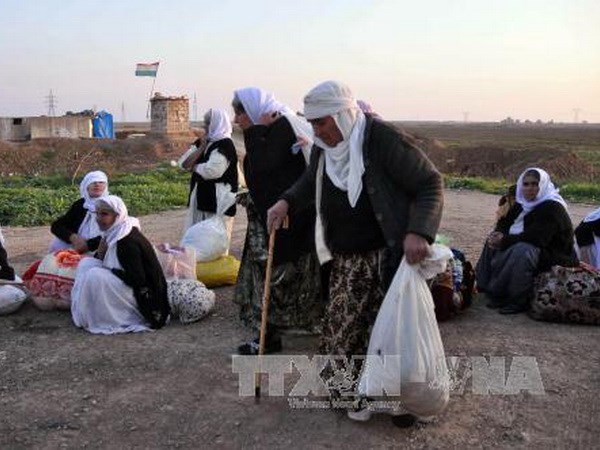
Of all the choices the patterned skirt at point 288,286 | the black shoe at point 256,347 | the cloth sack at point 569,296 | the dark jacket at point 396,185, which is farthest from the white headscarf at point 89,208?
the cloth sack at point 569,296

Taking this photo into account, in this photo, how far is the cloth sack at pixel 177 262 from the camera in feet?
20.5

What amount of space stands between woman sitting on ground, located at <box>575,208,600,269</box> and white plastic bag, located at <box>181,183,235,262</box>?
3.30 m

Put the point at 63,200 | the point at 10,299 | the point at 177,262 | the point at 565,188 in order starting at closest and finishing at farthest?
1. the point at 10,299
2. the point at 177,262
3. the point at 63,200
4. the point at 565,188

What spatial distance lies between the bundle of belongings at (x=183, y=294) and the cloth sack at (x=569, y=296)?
2.65 m

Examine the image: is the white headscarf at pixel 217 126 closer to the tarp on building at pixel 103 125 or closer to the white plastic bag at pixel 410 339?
the white plastic bag at pixel 410 339

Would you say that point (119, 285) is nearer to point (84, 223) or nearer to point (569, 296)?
point (84, 223)

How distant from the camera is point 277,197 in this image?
16.1ft

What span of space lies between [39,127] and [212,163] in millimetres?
31202

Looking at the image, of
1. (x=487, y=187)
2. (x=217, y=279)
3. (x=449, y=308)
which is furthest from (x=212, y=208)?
(x=487, y=187)

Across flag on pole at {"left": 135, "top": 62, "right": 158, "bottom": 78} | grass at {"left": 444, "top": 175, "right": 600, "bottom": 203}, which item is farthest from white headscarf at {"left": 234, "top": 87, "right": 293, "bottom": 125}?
flag on pole at {"left": 135, "top": 62, "right": 158, "bottom": 78}

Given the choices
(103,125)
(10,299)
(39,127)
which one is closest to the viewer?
(10,299)

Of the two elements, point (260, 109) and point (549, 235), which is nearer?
point (260, 109)

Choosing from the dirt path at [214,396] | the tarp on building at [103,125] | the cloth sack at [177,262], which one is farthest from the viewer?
the tarp on building at [103,125]

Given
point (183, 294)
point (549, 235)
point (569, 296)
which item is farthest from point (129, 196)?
point (569, 296)
